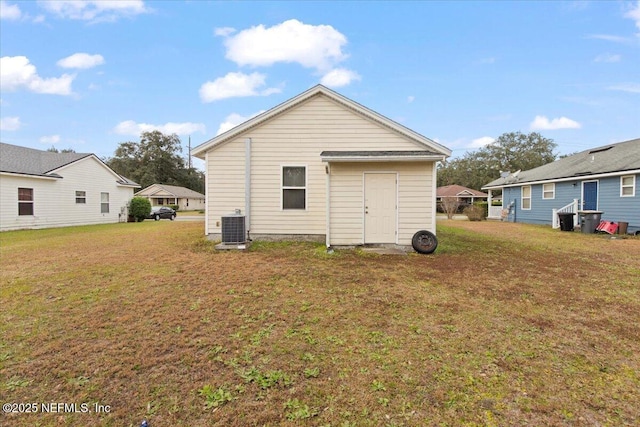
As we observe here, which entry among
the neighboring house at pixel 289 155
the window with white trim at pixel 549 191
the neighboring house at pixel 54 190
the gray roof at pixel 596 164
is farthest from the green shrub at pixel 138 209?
the window with white trim at pixel 549 191

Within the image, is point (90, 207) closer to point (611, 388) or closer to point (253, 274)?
point (253, 274)

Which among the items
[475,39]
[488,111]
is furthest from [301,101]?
[488,111]

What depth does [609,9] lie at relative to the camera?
11.2 m

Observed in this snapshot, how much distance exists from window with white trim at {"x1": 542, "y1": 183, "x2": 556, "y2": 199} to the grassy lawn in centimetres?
1288

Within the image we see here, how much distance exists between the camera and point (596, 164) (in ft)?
49.1

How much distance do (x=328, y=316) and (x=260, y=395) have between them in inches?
65.2

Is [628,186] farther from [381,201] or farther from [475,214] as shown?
[381,201]

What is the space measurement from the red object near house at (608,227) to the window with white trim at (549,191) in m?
4.51

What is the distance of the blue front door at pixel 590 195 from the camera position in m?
14.3

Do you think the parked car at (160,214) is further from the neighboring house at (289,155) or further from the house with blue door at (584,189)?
the house with blue door at (584,189)

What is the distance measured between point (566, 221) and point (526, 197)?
20.3ft

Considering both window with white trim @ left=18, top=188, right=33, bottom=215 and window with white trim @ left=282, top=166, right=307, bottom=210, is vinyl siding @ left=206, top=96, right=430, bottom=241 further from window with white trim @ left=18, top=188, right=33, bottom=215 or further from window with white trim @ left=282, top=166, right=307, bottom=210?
window with white trim @ left=18, top=188, right=33, bottom=215

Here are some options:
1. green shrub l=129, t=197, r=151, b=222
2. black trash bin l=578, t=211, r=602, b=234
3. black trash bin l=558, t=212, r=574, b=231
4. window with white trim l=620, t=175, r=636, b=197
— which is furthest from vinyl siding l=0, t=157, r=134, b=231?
window with white trim l=620, t=175, r=636, b=197

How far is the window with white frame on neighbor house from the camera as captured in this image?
63.3ft
